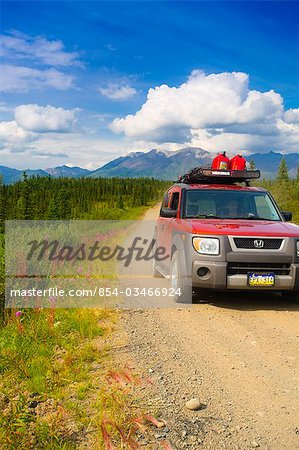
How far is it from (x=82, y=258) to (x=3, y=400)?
6521mm

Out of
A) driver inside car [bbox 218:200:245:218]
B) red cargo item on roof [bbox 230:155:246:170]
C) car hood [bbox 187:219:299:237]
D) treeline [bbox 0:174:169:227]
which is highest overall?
red cargo item on roof [bbox 230:155:246:170]

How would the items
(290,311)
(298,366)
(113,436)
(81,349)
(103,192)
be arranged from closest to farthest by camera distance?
1. (113,436)
2. (298,366)
3. (81,349)
4. (290,311)
5. (103,192)

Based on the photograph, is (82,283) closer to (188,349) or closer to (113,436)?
(188,349)

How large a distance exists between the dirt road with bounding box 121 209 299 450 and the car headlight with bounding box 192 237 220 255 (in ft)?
3.29

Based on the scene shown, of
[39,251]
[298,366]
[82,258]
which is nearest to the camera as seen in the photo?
[298,366]

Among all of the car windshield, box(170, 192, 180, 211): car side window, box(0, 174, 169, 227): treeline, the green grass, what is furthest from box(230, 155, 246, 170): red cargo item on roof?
box(0, 174, 169, 227): treeline

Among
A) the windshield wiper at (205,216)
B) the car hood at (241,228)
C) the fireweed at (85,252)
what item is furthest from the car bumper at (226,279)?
the fireweed at (85,252)

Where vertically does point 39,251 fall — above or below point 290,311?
above

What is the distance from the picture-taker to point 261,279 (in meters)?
6.75

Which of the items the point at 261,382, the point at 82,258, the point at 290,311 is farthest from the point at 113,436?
the point at 82,258

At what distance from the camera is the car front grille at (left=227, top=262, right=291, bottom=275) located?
6.78 m

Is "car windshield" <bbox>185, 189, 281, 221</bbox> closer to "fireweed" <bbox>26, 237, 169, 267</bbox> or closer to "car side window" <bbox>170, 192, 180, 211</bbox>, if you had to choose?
"car side window" <bbox>170, 192, 180, 211</bbox>

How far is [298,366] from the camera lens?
15.5 feet

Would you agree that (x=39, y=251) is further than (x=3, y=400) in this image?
Yes
